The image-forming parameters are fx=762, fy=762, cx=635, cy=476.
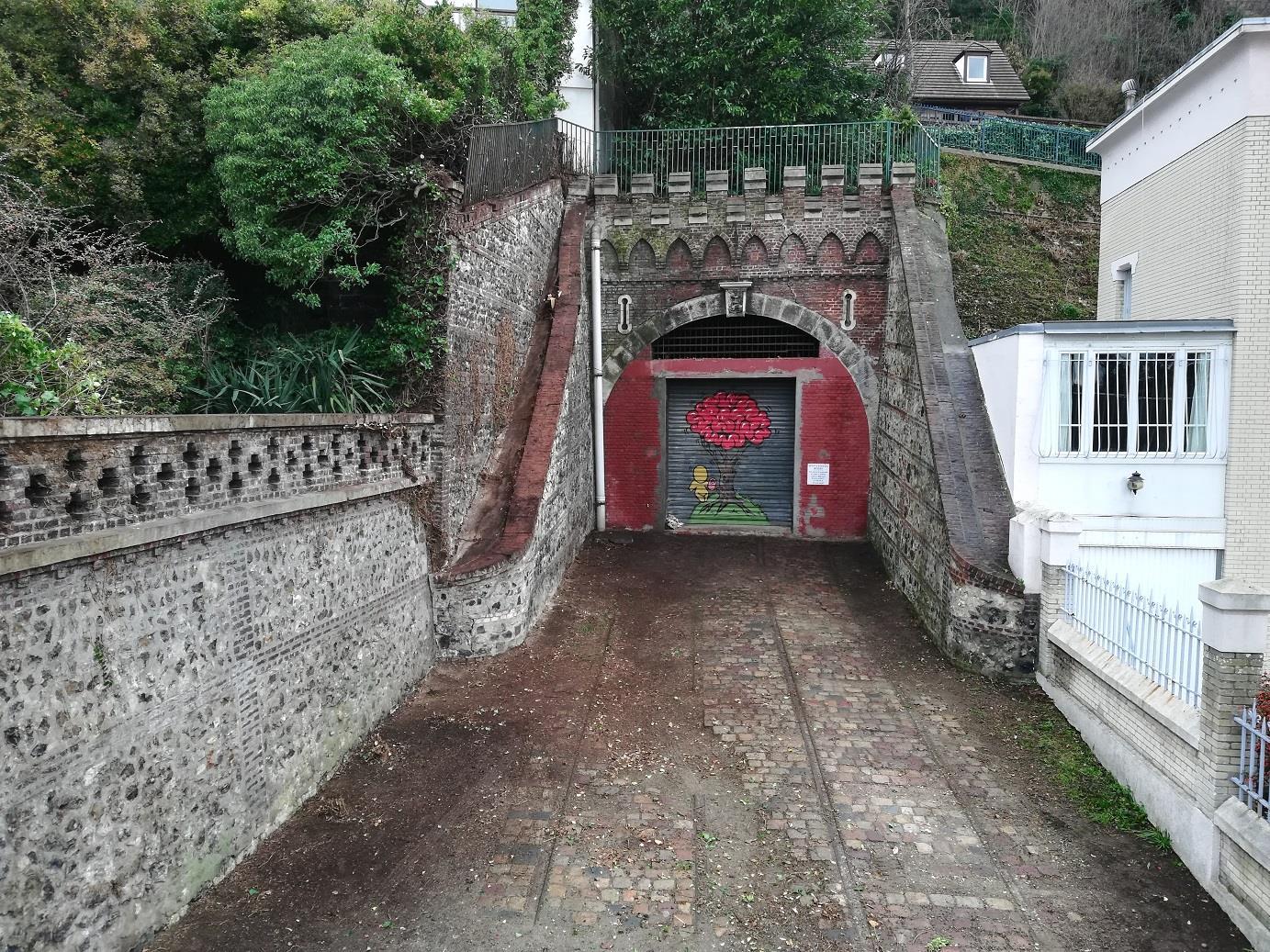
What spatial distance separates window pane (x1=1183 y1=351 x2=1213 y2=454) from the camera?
928cm

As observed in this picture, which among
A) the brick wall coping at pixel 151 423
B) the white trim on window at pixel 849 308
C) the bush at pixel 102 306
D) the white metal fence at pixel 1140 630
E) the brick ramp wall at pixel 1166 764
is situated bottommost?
the brick ramp wall at pixel 1166 764

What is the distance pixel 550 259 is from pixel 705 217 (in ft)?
9.32

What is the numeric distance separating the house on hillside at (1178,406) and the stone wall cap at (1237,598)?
385 centimetres

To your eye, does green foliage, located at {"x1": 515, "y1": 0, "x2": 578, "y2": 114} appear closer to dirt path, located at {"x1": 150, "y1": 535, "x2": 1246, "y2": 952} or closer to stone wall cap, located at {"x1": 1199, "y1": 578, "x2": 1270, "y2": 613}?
dirt path, located at {"x1": 150, "y1": 535, "x2": 1246, "y2": 952}

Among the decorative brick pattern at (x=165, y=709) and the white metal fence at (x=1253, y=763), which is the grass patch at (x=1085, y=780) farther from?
the decorative brick pattern at (x=165, y=709)

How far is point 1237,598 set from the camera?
484 centimetres

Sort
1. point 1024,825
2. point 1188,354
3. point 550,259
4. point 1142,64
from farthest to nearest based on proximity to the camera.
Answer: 1. point 1142,64
2. point 550,259
3. point 1188,354
4. point 1024,825

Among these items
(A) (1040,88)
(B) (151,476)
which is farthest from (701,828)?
(A) (1040,88)

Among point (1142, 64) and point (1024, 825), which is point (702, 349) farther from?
point (1142, 64)

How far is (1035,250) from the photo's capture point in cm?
1515

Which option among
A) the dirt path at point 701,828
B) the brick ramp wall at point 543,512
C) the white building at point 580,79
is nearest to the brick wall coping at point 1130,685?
the dirt path at point 701,828

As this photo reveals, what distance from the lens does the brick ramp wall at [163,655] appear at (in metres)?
3.69

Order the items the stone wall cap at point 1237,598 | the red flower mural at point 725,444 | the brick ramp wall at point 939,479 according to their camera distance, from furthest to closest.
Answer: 1. the red flower mural at point 725,444
2. the brick ramp wall at point 939,479
3. the stone wall cap at point 1237,598

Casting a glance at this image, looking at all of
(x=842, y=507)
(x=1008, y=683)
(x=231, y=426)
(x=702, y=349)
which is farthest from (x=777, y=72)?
(x=231, y=426)
